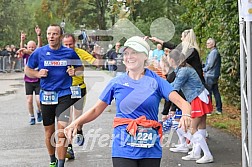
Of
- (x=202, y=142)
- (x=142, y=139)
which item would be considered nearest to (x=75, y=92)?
(x=202, y=142)

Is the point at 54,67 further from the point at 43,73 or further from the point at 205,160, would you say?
the point at 205,160

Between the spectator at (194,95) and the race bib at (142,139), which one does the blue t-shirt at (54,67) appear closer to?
the spectator at (194,95)

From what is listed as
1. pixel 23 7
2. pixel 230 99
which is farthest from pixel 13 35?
pixel 230 99

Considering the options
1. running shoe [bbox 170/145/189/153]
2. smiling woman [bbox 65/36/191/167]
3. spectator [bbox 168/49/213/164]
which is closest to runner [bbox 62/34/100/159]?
spectator [bbox 168/49/213/164]

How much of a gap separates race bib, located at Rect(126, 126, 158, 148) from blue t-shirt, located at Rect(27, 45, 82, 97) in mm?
2941

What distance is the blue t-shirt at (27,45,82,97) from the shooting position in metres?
7.58

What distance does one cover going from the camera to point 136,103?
15.8ft

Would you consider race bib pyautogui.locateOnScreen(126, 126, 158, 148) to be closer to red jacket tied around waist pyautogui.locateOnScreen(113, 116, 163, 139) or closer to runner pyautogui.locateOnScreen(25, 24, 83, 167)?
red jacket tied around waist pyautogui.locateOnScreen(113, 116, 163, 139)

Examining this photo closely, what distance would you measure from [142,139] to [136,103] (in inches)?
13.0

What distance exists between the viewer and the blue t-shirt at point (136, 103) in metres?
4.83

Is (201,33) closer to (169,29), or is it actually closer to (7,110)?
(7,110)

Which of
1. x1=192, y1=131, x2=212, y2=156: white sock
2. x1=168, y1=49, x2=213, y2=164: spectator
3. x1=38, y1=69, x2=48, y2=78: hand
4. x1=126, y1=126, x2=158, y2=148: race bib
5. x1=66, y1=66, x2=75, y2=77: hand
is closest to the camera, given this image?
x1=126, y1=126, x2=158, y2=148: race bib

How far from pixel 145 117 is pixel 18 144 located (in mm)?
5352

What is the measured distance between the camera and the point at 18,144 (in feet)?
31.9
